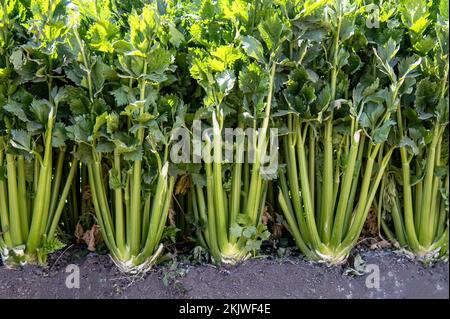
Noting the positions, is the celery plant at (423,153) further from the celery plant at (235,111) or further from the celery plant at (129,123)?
the celery plant at (129,123)

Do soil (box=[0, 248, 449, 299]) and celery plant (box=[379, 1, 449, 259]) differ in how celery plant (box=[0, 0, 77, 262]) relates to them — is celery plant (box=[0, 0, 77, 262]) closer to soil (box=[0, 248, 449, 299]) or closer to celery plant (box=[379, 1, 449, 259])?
soil (box=[0, 248, 449, 299])

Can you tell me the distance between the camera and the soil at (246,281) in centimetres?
248

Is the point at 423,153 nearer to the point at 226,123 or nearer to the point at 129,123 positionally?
the point at 226,123

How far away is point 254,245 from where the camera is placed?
257cm

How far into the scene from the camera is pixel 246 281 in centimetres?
251

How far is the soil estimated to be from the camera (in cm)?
248

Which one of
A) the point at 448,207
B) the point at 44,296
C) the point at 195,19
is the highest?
the point at 195,19

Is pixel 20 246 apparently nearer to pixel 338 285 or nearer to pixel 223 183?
pixel 223 183

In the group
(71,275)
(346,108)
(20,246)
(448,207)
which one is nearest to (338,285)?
(448,207)

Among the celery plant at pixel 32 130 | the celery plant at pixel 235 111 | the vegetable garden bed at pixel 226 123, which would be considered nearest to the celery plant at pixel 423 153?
the vegetable garden bed at pixel 226 123

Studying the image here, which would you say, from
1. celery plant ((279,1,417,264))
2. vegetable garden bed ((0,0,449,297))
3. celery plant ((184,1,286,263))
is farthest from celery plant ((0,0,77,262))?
celery plant ((279,1,417,264))

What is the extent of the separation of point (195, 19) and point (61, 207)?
3.84 feet

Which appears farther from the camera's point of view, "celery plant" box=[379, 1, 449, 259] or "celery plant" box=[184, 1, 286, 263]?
"celery plant" box=[379, 1, 449, 259]

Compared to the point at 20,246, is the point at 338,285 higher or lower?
lower
